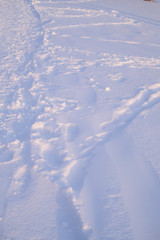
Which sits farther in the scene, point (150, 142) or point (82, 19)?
point (82, 19)

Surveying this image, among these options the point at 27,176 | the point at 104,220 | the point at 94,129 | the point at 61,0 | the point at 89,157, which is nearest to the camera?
the point at 104,220

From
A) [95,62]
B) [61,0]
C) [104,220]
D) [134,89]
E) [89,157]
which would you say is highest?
[61,0]

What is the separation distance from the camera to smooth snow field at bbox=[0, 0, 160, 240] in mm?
1195

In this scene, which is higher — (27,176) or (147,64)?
(147,64)

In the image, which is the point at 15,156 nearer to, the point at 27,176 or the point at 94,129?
the point at 27,176

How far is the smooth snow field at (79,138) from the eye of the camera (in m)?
1.20

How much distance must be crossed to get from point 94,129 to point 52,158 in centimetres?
43

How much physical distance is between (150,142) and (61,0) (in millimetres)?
5428

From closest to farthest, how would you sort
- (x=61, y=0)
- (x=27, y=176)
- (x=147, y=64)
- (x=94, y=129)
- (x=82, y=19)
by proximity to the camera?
(x=27, y=176) < (x=94, y=129) < (x=147, y=64) < (x=82, y=19) < (x=61, y=0)

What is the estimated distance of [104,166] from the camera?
145cm

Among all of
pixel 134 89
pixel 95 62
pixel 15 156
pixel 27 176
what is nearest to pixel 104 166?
pixel 27 176

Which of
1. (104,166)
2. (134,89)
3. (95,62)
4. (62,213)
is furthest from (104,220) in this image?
(95,62)

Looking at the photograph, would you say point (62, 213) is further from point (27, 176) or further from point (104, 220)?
point (27, 176)

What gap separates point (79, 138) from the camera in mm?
1677
